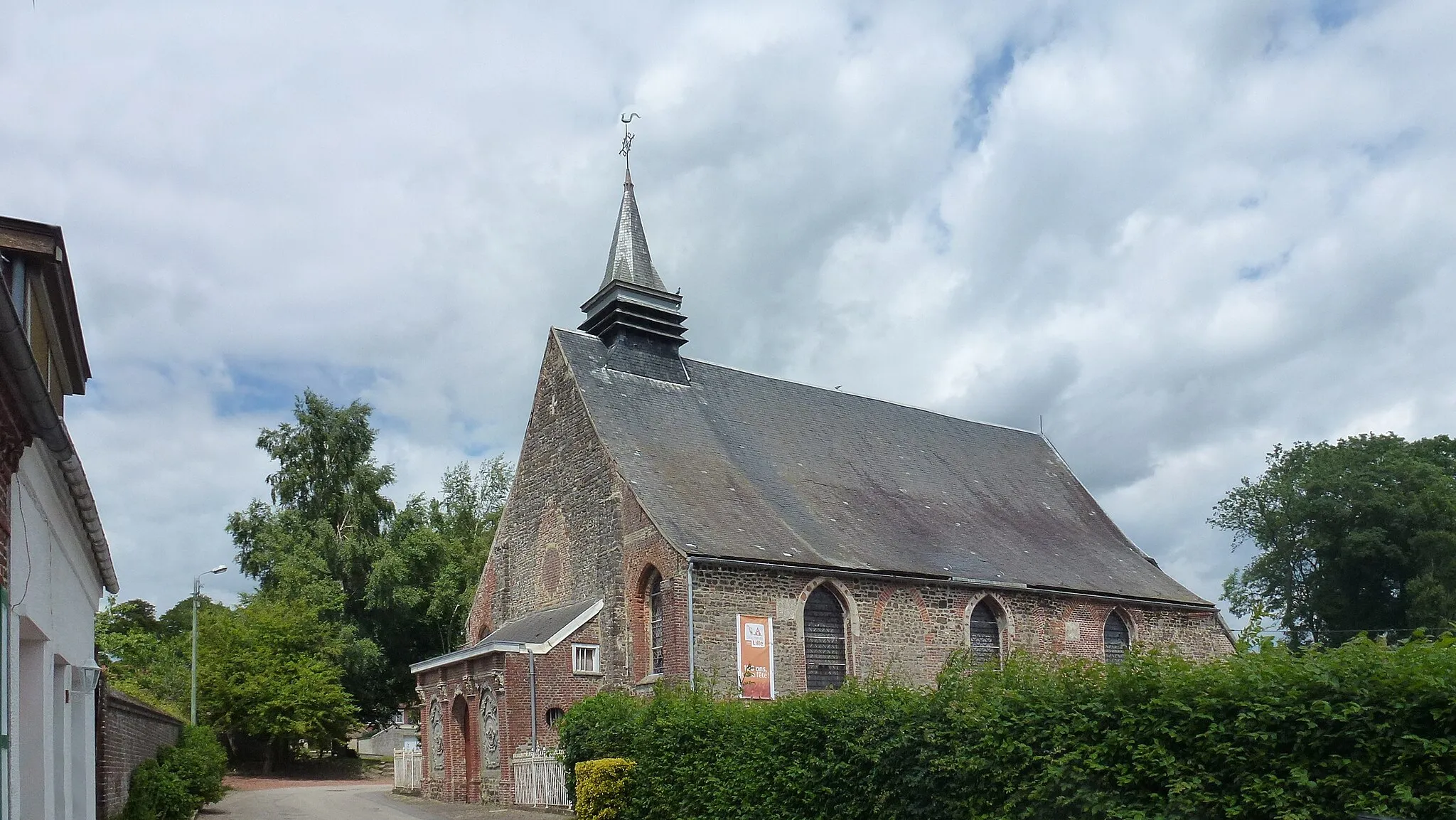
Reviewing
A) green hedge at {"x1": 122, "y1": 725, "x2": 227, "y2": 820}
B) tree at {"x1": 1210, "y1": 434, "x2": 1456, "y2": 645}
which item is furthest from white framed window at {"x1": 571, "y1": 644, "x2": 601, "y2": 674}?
tree at {"x1": 1210, "y1": 434, "x2": 1456, "y2": 645}

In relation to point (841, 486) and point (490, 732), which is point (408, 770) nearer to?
point (490, 732)

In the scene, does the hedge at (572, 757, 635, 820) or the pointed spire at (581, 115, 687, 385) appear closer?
the hedge at (572, 757, 635, 820)

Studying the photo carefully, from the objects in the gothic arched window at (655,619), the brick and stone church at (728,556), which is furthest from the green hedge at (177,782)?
the gothic arched window at (655,619)

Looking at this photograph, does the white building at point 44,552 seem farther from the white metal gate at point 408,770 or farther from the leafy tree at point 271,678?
the leafy tree at point 271,678

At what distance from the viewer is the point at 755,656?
883 inches

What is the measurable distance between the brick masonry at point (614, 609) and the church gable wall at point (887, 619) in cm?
3

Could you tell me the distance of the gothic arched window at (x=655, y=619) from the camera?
75.5ft

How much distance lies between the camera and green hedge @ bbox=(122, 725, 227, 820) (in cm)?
1684

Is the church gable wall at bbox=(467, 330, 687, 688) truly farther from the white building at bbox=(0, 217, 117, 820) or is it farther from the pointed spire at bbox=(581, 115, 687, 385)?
the white building at bbox=(0, 217, 117, 820)

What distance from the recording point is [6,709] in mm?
6879

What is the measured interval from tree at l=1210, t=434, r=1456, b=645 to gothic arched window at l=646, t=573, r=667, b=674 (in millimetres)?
30733

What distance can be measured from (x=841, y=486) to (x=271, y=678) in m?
20.9

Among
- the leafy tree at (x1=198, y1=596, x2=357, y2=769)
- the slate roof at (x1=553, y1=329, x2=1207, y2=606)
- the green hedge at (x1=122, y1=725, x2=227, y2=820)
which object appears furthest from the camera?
the leafy tree at (x1=198, y1=596, x2=357, y2=769)

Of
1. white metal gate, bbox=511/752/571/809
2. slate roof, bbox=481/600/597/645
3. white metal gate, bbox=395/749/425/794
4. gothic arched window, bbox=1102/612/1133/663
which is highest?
slate roof, bbox=481/600/597/645
